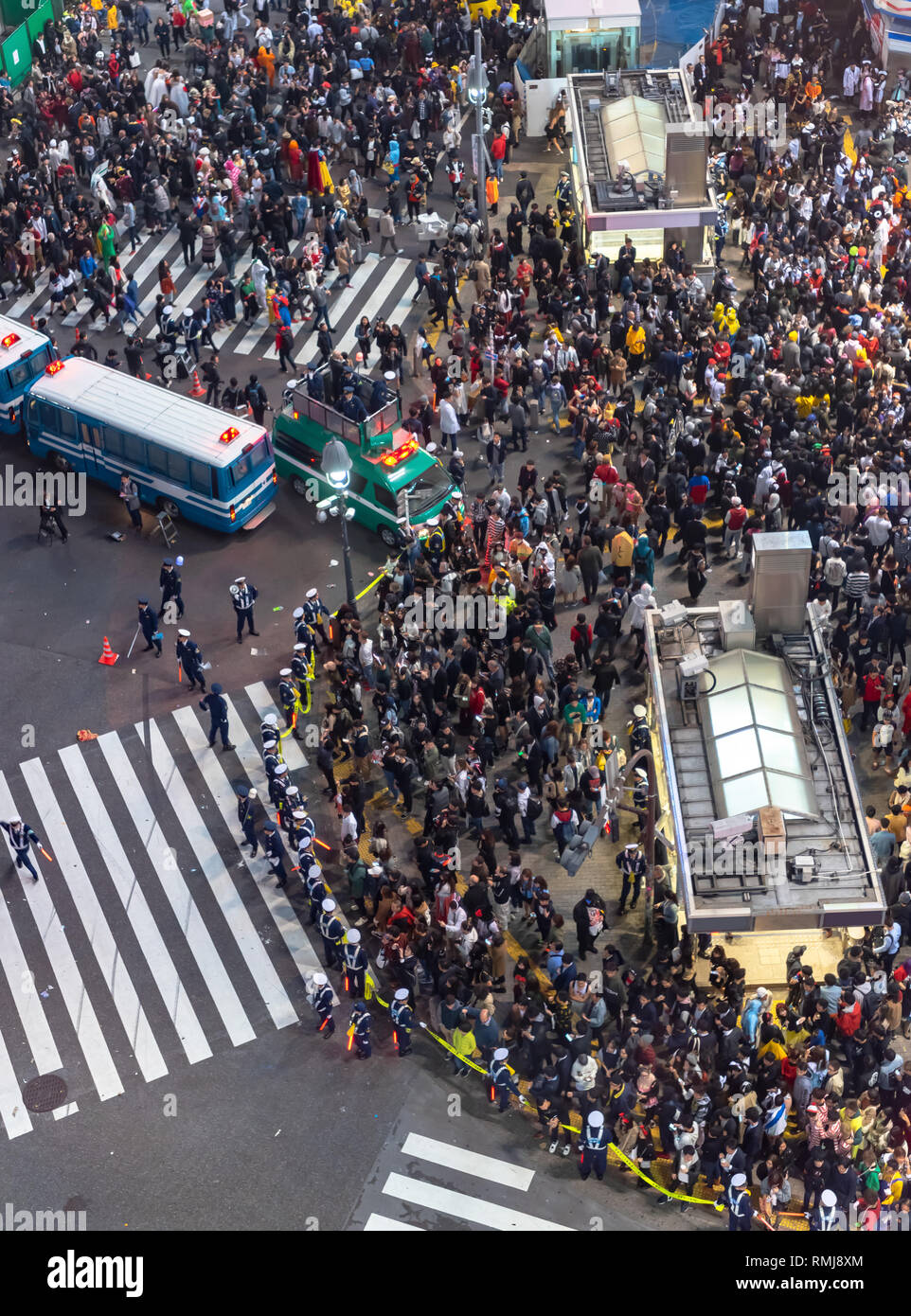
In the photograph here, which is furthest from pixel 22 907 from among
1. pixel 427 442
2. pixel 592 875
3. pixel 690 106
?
pixel 690 106

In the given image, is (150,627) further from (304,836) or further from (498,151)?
(498,151)

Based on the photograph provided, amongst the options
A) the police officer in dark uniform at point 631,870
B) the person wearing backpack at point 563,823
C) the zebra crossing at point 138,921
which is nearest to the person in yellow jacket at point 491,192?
the zebra crossing at point 138,921

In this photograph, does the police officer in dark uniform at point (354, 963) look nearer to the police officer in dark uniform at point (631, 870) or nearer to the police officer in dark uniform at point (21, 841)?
the police officer in dark uniform at point (631, 870)

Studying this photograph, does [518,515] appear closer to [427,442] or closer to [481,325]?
[427,442]

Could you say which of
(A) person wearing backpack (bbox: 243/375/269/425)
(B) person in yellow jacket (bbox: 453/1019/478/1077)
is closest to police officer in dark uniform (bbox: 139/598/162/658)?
(A) person wearing backpack (bbox: 243/375/269/425)

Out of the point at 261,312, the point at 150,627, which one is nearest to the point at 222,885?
the point at 150,627
